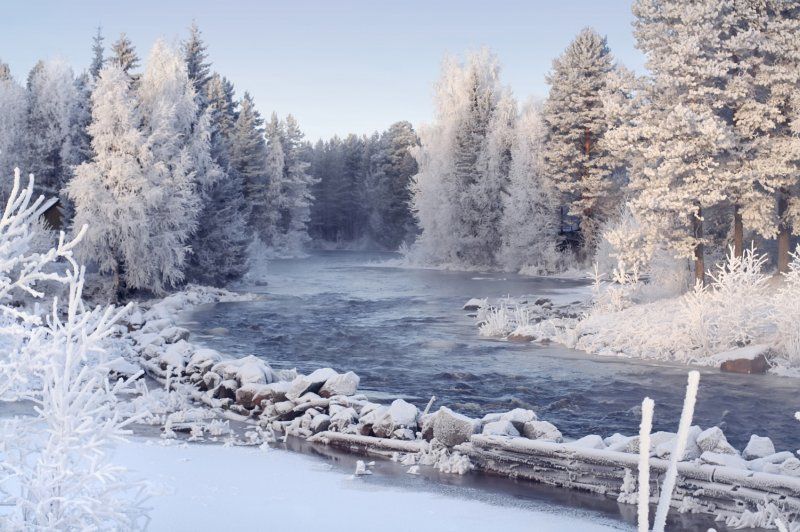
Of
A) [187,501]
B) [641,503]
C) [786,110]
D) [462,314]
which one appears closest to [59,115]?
[462,314]

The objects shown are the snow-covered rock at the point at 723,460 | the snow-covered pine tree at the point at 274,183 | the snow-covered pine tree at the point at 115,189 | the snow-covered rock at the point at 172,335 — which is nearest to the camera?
the snow-covered rock at the point at 723,460

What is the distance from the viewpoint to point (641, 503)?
4.98ft

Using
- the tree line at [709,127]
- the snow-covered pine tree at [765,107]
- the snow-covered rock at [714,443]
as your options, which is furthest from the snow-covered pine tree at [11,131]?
the snow-covered rock at [714,443]

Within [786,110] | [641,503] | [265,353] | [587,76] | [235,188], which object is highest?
[587,76]

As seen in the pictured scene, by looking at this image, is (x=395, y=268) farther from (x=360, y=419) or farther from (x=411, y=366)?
(x=360, y=419)

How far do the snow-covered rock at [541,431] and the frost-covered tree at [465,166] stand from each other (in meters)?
38.4

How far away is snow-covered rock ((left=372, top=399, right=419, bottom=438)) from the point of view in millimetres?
9812

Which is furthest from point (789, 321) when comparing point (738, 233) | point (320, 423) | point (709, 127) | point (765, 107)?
point (320, 423)

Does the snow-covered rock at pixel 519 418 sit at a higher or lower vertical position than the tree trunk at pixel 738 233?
lower

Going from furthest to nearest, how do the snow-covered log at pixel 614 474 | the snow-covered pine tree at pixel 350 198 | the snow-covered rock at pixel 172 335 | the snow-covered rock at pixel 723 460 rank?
the snow-covered pine tree at pixel 350 198 → the snow-covered rock at pixel 172 335 → the snow-covered rock at pixel 723 460 → the snow-covered log at pixel 614 474

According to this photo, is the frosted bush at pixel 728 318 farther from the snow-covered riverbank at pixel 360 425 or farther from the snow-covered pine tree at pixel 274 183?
the snow-covered pine tree at pixel 274 183

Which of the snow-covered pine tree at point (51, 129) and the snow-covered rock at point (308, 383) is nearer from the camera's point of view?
the snow-covered rock at point (308, 383)

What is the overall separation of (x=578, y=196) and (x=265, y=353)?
29256mm

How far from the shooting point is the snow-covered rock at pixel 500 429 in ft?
29.9
